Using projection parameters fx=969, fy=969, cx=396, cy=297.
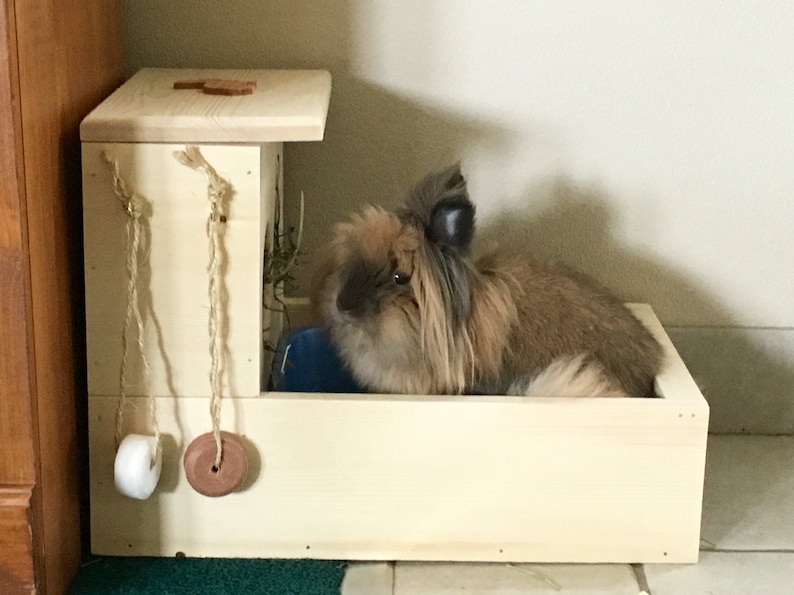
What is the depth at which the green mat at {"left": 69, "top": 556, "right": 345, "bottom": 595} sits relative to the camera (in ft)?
4.25

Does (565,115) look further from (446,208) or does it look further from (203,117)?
(203,117)

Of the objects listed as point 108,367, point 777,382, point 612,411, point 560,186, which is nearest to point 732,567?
point 612,411

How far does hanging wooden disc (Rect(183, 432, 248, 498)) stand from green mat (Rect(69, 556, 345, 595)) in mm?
121

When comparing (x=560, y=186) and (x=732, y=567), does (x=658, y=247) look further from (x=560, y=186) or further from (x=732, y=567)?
(x=732, y=567)

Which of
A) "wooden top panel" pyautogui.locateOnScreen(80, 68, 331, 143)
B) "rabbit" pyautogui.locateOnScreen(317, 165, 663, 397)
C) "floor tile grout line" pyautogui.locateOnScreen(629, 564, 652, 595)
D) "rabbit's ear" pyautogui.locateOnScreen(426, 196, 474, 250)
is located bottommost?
"floor tile grout line" pyautogui.locateOnScreen(629, 564, 652, 595)

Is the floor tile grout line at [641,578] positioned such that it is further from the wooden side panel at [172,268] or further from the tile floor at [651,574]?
the wooden side panel at [172,268]

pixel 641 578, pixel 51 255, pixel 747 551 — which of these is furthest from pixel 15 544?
pixel 747 551

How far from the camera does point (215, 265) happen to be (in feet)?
4.10

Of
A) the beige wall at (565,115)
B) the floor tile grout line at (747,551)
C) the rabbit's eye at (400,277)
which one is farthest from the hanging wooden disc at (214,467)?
the floor tile grout line at (747,551)

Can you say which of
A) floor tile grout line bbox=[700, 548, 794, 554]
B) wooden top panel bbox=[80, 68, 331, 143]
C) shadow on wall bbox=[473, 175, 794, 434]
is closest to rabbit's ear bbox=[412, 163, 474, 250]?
wooden top panel bbox=[80, 68, 331, 143]

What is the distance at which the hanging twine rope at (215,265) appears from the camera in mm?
1219

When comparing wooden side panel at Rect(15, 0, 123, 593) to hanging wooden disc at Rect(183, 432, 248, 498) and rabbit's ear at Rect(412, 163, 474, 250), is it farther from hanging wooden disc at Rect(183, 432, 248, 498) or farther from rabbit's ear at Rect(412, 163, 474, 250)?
rabbit's ear at Rect(412, 163, 474, 250)

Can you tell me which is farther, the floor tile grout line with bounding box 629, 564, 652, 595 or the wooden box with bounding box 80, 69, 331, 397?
the floor tile grout line with bounding box 629, 564, 652, 595

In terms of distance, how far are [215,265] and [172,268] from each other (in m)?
0.06
